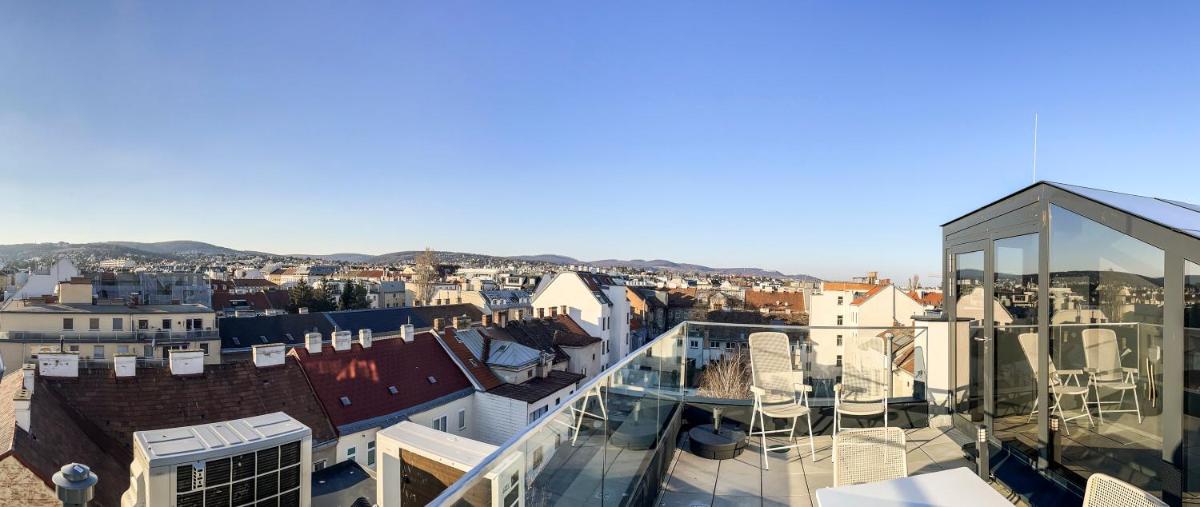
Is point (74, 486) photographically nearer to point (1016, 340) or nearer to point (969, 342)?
point (1016, 340)

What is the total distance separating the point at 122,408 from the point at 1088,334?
18934 millimetres

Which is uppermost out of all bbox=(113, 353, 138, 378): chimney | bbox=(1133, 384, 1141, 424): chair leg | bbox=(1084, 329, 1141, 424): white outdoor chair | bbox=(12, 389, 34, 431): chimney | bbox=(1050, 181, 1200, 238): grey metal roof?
bbox=(1050, 181, 1200, 238): grey metal roof

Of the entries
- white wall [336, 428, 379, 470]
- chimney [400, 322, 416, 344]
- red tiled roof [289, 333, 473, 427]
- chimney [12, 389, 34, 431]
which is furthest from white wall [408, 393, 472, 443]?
chimney [12, 389, 34, 431]

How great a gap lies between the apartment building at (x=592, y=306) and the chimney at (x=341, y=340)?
53.3 ft

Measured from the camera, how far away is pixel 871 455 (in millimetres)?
3047

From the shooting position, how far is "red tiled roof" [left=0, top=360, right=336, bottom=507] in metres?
11.7

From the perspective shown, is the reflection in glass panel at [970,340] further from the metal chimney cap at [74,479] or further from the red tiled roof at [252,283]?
the red tiled roof at [252,283]

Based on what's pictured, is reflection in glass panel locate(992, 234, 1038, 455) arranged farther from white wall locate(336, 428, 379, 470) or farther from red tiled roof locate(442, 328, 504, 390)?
red tiled roof locate(442, 328, 504, 390)

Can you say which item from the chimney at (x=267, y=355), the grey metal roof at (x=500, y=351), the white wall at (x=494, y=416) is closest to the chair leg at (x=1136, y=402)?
the chimney at (x=267, y=355)

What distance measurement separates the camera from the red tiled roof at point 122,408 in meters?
11.7

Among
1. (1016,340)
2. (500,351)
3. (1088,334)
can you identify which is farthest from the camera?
(500,351)

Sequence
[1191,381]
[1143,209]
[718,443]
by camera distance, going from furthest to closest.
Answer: [718,443]
[1143,209]
[1191,381]

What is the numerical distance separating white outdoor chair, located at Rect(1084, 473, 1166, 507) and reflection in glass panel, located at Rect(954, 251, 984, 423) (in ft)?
8.35

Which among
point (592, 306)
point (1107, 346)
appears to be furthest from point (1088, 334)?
point (592, 306)
